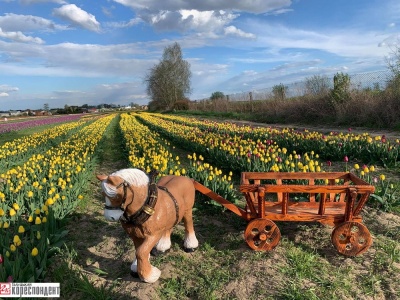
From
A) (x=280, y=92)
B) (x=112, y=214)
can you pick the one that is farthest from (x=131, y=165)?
(x=280, y=92)

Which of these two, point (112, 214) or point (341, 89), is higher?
point (341, 89)

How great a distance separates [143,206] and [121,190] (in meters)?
0.30

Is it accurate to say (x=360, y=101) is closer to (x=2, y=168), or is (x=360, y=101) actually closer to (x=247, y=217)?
(x=247, y=217)

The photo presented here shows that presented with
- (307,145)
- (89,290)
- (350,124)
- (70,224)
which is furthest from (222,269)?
(350,124)

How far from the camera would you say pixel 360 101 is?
15.2 m

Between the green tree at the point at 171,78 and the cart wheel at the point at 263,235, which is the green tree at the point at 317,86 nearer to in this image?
the cart wheel at the point at 263,235

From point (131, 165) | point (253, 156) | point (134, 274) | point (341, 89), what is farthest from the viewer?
point (341, 89)

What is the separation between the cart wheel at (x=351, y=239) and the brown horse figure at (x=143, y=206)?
164 centimetres

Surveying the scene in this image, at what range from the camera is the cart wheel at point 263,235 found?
338 cm

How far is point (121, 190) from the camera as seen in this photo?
240 cm

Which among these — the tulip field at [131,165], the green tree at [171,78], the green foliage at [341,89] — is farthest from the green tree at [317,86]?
the green tree at [171,78]

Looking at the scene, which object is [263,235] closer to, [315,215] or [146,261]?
[315,215]

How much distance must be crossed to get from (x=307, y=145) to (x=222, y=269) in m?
5.94

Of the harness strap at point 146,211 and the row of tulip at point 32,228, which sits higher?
the harness strap at point 146,211
